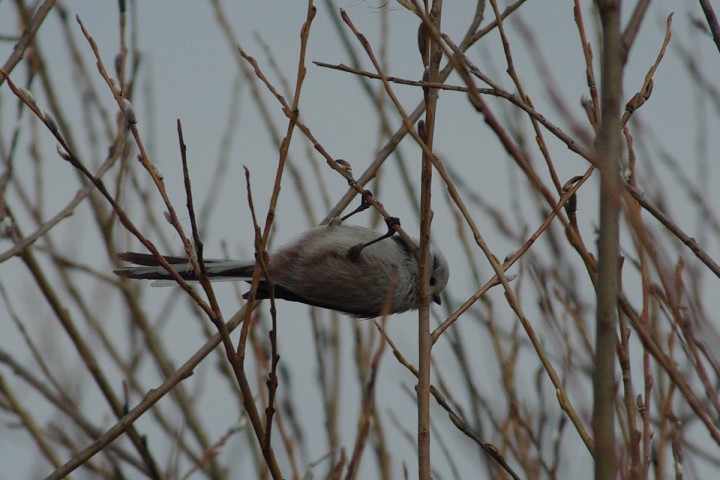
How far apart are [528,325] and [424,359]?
0.24 meters

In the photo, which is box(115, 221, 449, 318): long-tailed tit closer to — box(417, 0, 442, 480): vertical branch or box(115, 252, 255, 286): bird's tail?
box(115, 252, 255, 286): bird's tail

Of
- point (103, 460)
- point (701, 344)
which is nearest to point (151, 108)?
point (103, 460)

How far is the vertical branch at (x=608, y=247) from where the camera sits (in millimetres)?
1148

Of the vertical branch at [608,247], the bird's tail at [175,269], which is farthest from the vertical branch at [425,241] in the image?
the bird's tail at [175,269]

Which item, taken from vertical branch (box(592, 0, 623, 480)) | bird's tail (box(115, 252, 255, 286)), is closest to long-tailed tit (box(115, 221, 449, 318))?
bird's tail (box(115, 252, 255, 286))

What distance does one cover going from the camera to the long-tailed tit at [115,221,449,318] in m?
2.94

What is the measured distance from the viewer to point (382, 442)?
3143 mm

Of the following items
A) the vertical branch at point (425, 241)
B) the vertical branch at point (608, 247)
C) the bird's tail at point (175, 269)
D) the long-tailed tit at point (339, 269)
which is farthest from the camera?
the long-tailed tit at point (339, 269)

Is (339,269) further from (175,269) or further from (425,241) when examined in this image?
(425,241)

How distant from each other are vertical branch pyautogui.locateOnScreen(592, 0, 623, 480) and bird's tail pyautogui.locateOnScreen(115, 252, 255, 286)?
63.1 inches

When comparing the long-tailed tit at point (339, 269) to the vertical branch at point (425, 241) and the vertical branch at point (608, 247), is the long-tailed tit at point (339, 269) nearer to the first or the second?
the vertical branch at point (425, 241)

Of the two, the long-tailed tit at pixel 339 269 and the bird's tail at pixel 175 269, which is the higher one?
the long-tailed tit at pixel 339 269

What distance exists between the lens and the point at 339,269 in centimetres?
299

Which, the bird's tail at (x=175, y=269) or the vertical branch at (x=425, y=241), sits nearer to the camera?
the vertical branch at (x=425, y=241)
